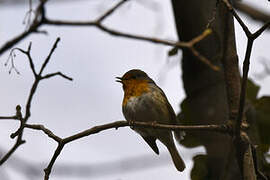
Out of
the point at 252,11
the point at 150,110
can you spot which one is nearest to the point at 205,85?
the point at 150,110

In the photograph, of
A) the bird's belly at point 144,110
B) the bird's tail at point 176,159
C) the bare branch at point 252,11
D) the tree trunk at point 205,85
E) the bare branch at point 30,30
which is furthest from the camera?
the bare branch at point 252,11

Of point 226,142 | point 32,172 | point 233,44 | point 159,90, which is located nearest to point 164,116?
point 159,90

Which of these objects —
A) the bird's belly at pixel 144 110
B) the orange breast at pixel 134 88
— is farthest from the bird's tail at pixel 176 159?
the orange breast at pixel 134 88

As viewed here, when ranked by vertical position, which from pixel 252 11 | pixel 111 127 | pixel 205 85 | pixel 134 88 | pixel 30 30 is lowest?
pixel 111 127

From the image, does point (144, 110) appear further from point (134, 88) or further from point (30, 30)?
point (30, 30)

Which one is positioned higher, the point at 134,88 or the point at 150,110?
the point at 134,88

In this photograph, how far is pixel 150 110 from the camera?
4887 mm

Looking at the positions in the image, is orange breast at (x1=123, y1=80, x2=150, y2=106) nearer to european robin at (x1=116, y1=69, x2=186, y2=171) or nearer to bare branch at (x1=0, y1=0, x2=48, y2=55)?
european robin at (x1=116, y1=69, x2=186, y2=171)

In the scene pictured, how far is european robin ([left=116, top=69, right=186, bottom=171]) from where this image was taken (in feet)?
16.0

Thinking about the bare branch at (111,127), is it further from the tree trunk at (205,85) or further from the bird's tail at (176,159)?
the bird's tail at (176,159)

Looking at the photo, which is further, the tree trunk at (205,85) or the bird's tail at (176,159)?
the bird's tail at (176,159)

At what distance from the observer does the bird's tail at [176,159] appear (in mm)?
4969

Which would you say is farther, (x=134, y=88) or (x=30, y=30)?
(x=134, y=88)

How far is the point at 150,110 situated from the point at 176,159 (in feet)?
1.72
